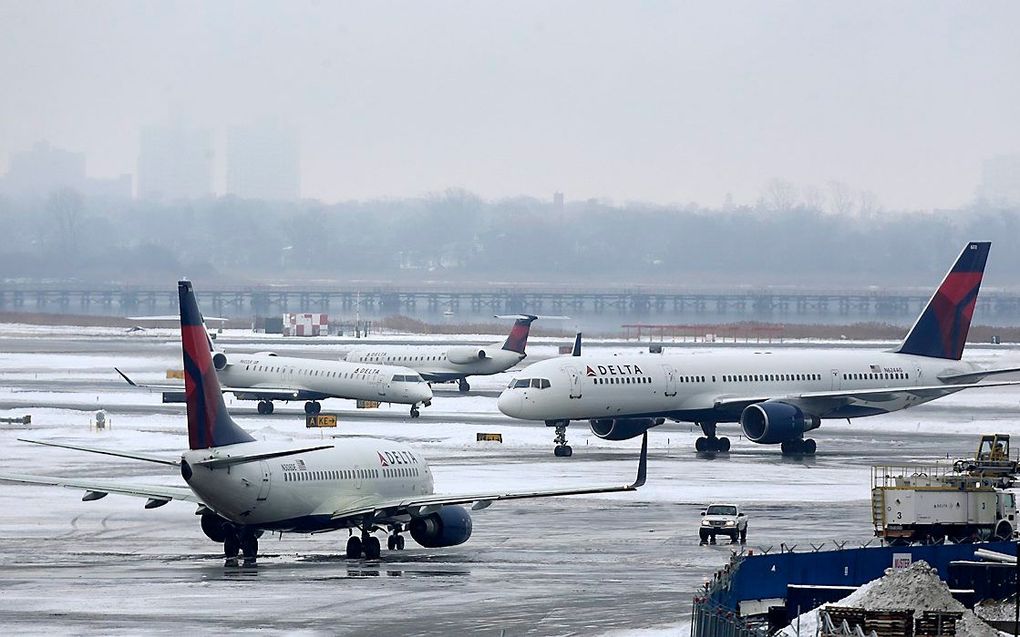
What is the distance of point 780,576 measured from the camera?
33062 mm

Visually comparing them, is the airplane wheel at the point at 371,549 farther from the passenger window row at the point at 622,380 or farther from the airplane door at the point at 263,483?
the passenger window row at the point at 622,380

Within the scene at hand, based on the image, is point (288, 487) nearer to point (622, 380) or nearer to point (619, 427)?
point (622, 380)

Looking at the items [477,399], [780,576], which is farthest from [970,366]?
[780,576]

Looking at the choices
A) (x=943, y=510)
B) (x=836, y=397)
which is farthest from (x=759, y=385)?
(x=943, y=510)

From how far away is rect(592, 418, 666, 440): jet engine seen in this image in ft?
222

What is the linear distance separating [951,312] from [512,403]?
21.8 metres

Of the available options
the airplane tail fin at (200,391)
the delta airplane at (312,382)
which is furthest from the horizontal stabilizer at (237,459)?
the delta airplane at (312,382)

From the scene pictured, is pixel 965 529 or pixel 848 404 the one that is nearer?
pixel 965 529

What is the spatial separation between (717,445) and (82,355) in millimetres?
83885

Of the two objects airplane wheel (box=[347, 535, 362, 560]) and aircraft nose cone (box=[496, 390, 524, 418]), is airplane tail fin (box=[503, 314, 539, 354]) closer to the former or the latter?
aircraft nose cone (box=[496, 390, 524, 418])

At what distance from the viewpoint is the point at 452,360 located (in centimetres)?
10319

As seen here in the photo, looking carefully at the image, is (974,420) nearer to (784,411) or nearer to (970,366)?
(970,366)

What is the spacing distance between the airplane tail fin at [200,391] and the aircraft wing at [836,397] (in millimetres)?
34599

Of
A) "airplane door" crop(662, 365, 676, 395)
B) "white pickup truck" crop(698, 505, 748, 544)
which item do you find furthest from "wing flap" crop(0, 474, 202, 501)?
"airplane door" crop(662, 365, 676, 395)
